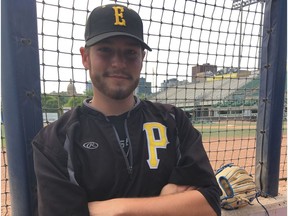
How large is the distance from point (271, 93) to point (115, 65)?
198cm

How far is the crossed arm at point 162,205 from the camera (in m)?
1.28

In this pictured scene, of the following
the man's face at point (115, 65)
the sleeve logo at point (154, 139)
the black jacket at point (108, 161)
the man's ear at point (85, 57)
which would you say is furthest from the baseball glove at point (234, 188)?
the man's ear at point (85, 57)

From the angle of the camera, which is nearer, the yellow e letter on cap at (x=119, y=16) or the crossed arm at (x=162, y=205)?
the crossed arm at (x=162, y=205)

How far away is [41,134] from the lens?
1.47 m

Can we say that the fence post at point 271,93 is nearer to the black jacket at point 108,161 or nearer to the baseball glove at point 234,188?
the baseball glove at point 234,188

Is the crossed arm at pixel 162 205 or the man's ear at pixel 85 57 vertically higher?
the man's ear at pixel 85 57

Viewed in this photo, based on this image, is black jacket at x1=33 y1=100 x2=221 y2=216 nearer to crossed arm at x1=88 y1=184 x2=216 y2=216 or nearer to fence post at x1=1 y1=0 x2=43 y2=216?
crossed arm at x1=88 y1=184 x2=216 y2=216

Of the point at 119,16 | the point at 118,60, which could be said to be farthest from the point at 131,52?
the point at 119,16

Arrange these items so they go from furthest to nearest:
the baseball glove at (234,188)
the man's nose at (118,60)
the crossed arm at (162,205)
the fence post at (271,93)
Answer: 1. the fence post at (271,93)
2. the baseball glove at (234,188)
3. the man's nose at (118,60)
4. the crossed arm at (162,205)

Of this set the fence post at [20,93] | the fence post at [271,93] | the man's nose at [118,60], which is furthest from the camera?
the fence post at [271,93]

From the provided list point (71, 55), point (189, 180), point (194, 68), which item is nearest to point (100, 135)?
point (189, 180)

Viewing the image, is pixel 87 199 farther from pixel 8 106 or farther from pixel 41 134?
pixel 8 106

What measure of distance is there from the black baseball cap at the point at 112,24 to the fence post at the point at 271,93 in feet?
5.87

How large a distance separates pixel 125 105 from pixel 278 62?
1.89 m
